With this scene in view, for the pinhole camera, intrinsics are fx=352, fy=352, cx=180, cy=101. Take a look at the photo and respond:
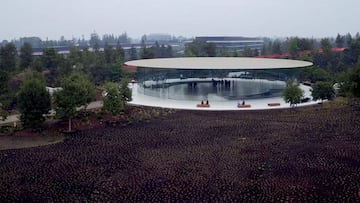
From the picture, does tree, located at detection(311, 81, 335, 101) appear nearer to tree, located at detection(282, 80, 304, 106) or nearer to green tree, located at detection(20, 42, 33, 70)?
tree, located at detection(282, 80, 304, 106)

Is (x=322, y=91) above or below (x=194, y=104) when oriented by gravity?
above

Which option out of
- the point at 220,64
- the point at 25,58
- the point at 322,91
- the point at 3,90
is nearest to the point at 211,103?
the point at 220,64

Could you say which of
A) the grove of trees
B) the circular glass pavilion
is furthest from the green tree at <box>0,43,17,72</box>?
the circular glass pavilion

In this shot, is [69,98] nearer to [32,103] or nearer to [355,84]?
[32,103]

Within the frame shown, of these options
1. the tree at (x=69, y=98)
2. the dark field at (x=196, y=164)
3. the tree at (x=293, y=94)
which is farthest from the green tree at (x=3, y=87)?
the tree at (x=293, y=94)

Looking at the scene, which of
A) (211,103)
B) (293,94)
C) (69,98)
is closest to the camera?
(69,98)

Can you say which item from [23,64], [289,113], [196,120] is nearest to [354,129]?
[289,113]

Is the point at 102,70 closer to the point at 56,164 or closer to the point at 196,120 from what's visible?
the point at 196,120
